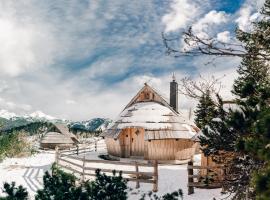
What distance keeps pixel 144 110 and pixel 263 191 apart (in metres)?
22.9

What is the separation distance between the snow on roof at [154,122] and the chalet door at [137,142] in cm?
73

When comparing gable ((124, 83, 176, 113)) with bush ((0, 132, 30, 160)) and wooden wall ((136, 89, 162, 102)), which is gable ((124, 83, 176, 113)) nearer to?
wooden wall ((136, 89, 162, 102))

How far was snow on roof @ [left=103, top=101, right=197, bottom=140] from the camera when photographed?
25044 millimetres

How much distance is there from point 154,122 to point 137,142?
80.0 inches

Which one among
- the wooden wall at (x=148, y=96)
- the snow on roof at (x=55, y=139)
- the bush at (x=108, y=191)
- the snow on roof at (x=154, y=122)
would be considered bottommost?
the bush at (x=108, y=191)

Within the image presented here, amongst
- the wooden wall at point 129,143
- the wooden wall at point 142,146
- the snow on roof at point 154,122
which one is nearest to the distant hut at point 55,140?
the snow on roof at point 154,122

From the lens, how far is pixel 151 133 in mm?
24922

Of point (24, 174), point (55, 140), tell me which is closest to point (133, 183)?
point (24, 174)

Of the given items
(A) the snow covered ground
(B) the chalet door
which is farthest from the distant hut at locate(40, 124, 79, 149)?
(B) the chalet door

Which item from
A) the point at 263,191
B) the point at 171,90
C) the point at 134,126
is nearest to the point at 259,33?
the point at 263,191

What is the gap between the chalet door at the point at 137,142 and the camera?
25844 millimetres

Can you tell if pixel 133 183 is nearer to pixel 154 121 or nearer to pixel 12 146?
pixel 154 121

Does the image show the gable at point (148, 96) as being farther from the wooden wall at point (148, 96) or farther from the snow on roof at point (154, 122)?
the snow on roof at point (154, 122)

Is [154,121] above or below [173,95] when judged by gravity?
below
